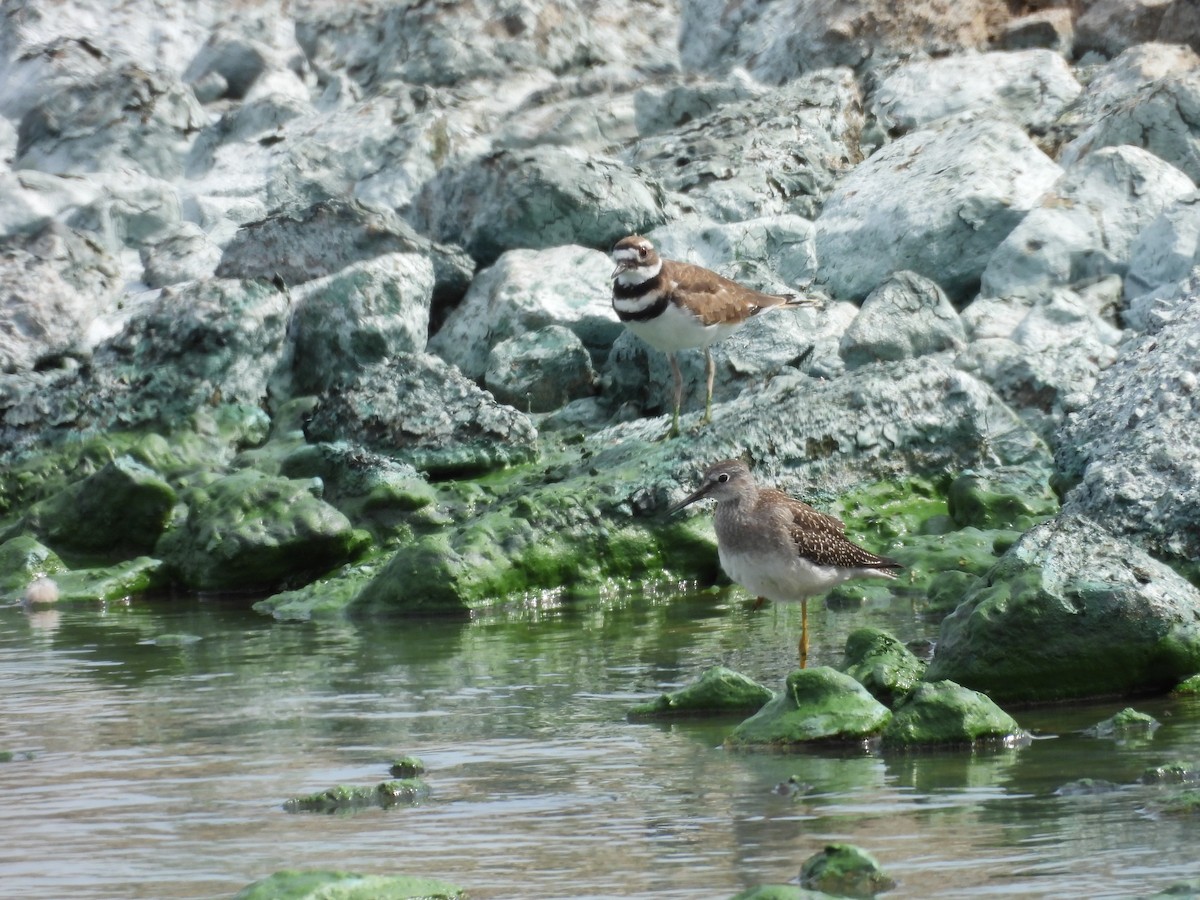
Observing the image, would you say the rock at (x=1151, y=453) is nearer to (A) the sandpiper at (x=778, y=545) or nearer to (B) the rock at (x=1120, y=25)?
(A) the sandpiper at (x=778, y=545)

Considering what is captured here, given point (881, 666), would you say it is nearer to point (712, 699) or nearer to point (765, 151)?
point (712, 699)

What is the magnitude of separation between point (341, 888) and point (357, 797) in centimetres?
154

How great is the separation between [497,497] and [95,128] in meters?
12.3

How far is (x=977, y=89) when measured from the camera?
68.7ft

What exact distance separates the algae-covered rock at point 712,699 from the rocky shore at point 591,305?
0.85m

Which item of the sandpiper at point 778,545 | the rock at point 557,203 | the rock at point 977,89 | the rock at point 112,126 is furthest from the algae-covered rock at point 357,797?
the rock at point 112,126

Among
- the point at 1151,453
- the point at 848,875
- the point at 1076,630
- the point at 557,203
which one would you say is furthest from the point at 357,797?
the point at 557,203

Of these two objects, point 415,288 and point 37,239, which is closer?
point 415,288

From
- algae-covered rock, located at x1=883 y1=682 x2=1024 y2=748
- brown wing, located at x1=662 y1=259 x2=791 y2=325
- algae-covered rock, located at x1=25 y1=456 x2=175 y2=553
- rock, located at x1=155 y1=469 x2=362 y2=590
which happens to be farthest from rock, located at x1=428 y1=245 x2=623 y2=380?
algae-covered rock, located at x1=883 y1=682 x2=1024 y2=748

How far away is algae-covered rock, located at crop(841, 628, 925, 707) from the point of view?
8.19 meters

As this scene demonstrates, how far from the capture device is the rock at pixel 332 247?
60.6ft

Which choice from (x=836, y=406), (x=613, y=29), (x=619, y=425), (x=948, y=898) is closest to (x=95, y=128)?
(x=613, y=29)

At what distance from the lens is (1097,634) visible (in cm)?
807

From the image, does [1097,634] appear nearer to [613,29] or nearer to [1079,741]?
[1079,741]
